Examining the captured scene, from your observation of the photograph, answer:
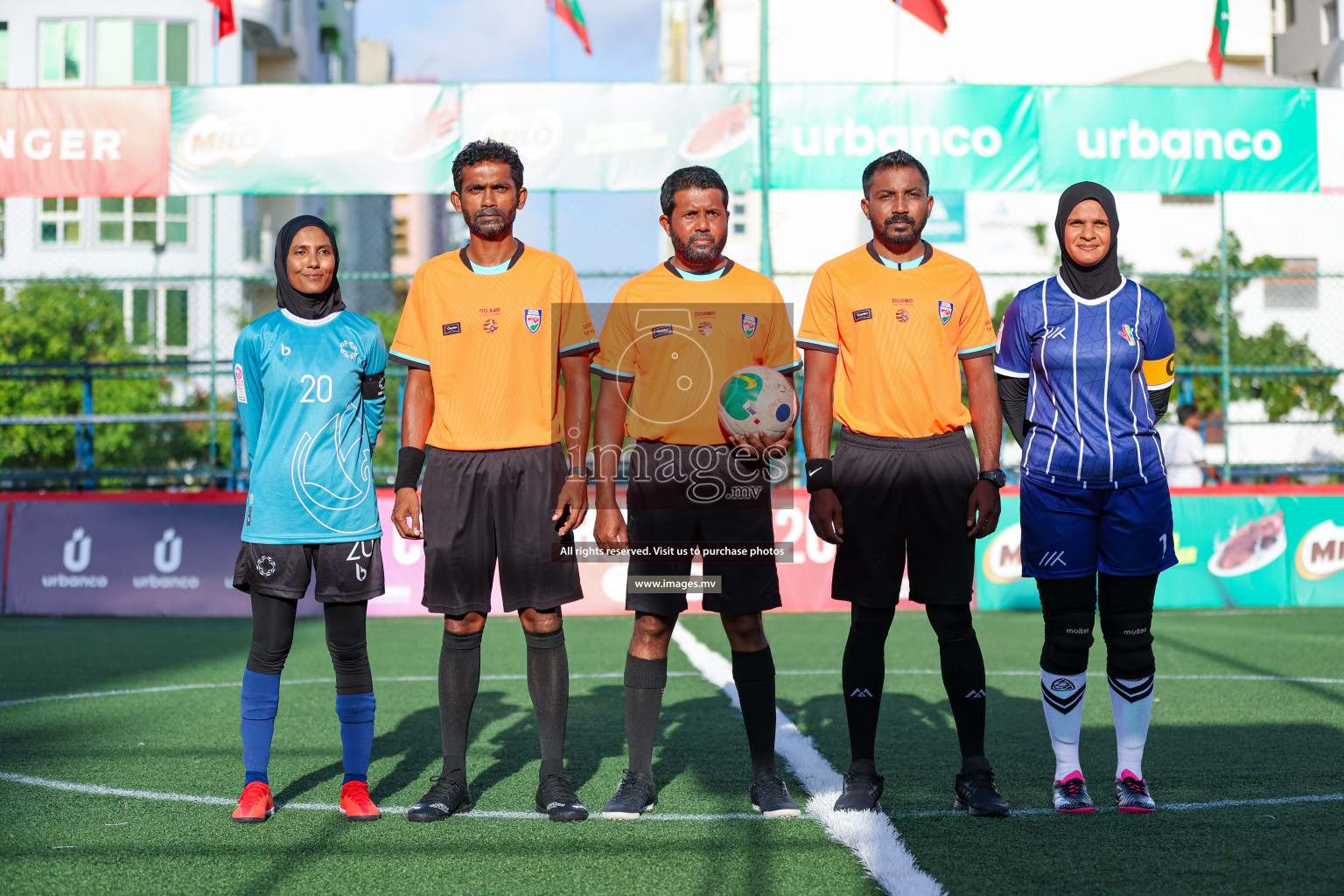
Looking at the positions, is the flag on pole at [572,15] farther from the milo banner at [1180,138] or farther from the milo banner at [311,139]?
the milo banner at [1180,138]

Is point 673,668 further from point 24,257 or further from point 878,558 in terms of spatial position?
point 24,257

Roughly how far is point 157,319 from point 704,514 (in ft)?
49.4

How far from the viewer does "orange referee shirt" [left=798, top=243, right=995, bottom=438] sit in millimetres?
4172

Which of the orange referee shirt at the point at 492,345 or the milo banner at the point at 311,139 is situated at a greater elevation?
the milo banner at the point at 311,139

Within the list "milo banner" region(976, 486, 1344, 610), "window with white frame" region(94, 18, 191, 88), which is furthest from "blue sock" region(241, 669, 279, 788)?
"window with white frame" region(94, 18, 191, 88)

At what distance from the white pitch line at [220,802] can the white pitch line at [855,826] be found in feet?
0.94

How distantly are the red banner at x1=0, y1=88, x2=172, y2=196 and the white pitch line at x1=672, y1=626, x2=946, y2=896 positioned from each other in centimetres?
953

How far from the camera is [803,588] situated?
37.9 feet

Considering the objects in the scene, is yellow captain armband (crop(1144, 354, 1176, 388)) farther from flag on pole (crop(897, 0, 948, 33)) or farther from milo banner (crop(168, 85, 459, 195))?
flag on pole (crop(897, 0, 948, 33))

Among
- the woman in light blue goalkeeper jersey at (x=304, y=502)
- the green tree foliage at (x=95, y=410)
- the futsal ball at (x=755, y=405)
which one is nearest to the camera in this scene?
the futsal ball at (x=755, y=405)

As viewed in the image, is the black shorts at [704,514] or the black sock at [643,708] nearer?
the black shorts at [704,514]

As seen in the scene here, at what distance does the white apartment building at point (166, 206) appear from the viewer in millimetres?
18984

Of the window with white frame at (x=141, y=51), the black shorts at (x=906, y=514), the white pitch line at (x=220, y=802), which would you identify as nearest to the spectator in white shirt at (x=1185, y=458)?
the black shorts at (x=906, y=514)

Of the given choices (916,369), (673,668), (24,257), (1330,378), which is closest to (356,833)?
(916,369)
